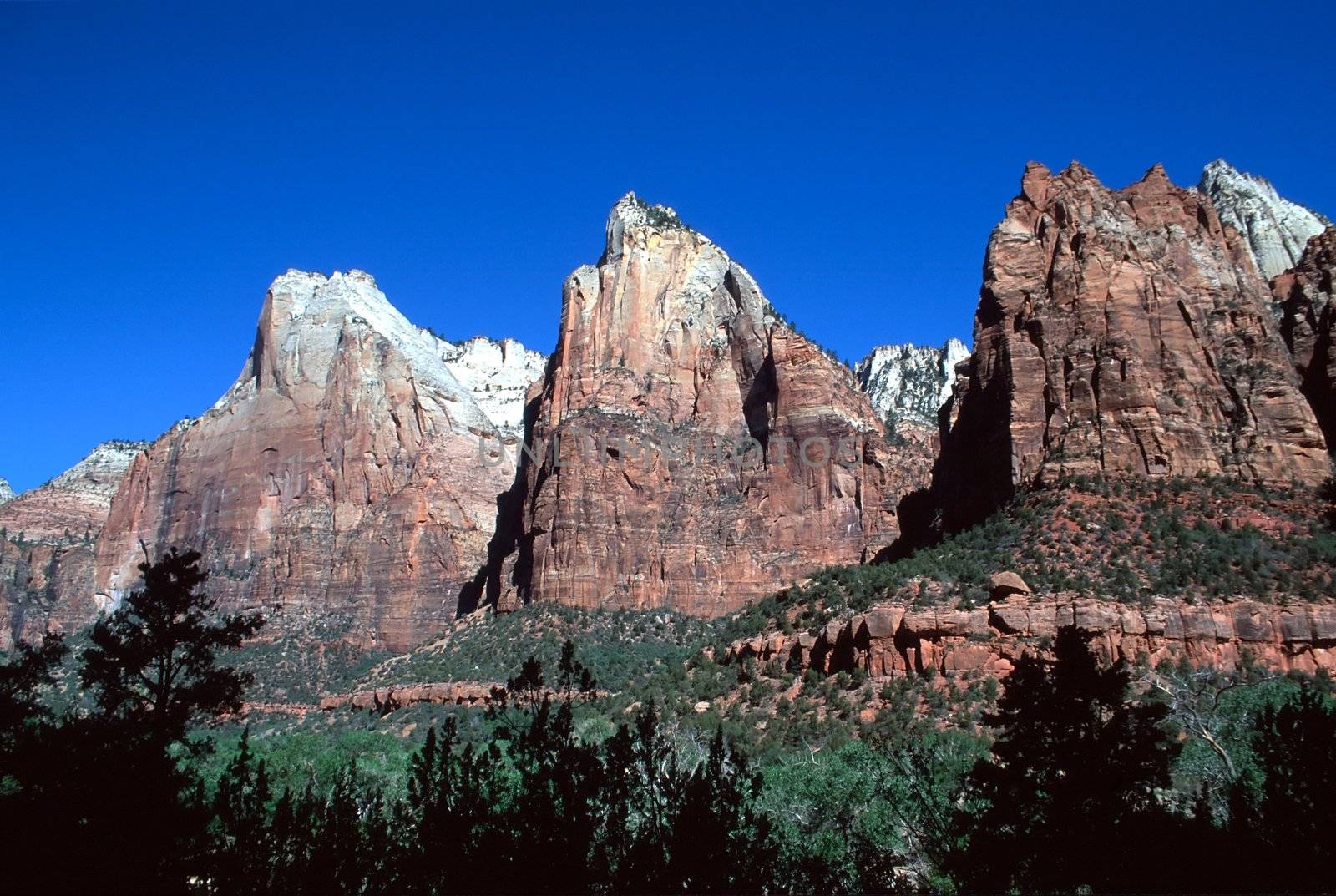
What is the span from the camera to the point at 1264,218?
262 feet

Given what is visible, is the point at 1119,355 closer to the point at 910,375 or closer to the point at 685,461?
the point at 685,461

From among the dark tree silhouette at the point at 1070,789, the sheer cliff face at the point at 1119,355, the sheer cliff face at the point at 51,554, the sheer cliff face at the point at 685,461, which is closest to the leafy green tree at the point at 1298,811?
the dark tree silhouette at the point at 1070,789

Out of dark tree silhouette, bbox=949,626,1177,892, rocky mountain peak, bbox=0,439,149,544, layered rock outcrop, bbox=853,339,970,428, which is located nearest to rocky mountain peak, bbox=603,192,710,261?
layered rock outcrop, bbox=853,339,970,428

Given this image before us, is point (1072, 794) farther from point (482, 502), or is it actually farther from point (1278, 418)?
point (482, 502)

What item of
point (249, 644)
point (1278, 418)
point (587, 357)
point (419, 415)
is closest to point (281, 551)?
point (249, 644)

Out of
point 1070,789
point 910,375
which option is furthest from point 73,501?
point 1070,789

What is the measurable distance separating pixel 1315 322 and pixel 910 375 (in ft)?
311

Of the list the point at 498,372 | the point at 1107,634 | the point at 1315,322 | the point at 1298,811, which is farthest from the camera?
the point at 498,372

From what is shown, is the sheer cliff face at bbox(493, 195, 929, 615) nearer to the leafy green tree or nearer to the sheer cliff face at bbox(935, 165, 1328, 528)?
the sheer cliff face at bbox(935, 165, 1328, 528)

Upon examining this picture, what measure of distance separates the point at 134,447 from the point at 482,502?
2343 inches

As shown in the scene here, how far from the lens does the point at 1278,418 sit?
4947 centimetres

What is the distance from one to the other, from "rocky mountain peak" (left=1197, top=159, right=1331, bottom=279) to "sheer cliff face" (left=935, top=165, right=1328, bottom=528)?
56.0 feet

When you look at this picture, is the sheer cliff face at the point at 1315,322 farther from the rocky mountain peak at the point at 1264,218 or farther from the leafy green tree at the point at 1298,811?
the leafy green tree at the point at 1298,811

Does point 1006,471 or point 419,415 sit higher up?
point 419,415
